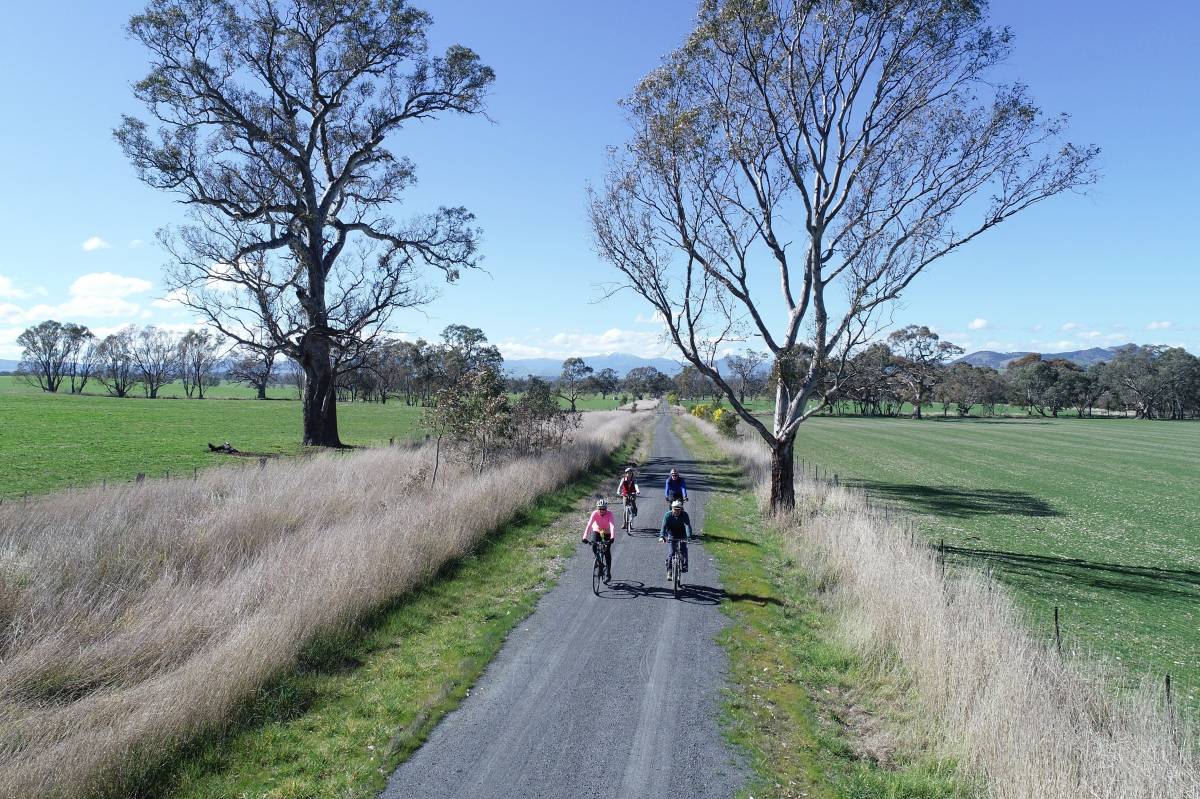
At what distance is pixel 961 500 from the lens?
1071 inches

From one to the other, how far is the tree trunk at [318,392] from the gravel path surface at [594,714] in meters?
22.8

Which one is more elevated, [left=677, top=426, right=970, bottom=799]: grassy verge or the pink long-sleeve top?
the pink long-sleeve top

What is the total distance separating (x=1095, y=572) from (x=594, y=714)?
14928 millimetres

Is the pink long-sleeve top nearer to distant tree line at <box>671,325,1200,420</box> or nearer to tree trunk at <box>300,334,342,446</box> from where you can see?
tree trunk at <box>300,334,342,446</box>

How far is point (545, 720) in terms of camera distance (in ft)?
24.3

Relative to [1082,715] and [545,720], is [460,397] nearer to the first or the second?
[545,720]

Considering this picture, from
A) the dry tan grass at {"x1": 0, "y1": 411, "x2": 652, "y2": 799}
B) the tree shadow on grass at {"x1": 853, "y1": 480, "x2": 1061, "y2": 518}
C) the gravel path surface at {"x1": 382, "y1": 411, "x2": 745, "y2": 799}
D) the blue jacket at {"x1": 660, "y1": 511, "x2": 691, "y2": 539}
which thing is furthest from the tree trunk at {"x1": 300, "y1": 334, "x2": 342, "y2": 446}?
the tree shadow on grass at {"x1": 853, "y1": 480, "x2": 1061, "y2": 518}

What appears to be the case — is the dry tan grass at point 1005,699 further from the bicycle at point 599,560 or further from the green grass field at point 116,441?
the green grass field at point 116,441

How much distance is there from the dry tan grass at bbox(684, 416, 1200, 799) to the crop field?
8.22ft

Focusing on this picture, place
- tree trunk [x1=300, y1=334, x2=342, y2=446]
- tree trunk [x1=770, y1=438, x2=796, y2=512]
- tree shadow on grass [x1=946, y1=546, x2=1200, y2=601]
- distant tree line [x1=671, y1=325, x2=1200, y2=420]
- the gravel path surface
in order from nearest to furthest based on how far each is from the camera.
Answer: the gravel path surface
tree shadow on grass [x1=946, y1=546, x2=1200, y2=601]
tree trunk [x1=770, y1=438, x2=796, y2=512]
tree trunk [x1=300, y1=334, x2=342, y2=446]
distant tree line [x1=671, y1=325, x2=1200, y2=420]

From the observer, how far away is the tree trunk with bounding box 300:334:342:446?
98.6 feet

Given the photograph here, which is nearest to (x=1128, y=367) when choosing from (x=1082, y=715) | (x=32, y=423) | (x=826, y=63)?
(x=826, y=63)

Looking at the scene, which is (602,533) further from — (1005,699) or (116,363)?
(116,363)

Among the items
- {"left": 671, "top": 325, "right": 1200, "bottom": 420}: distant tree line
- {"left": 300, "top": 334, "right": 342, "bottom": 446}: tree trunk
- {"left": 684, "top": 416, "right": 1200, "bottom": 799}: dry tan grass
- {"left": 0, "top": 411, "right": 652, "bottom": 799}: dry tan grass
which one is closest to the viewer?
{"left": 684, "top": 416, "right": 1200, "bottom": 799}: dry tan grass
